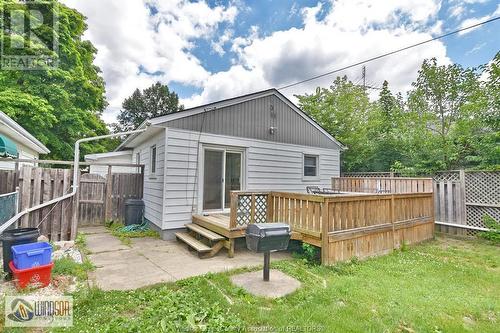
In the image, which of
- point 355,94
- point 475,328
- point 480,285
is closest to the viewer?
point 475,328

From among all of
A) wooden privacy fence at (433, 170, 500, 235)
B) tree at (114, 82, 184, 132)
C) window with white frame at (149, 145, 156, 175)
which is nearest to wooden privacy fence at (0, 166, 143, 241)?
window with white frame at (149, 145, 156, 175)

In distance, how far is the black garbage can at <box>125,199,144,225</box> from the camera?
26.0 feet

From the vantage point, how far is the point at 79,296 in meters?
3.10

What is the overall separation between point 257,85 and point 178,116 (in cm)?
806

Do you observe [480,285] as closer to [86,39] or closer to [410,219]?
[410,219]

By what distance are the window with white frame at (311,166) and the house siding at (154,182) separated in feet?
17.3

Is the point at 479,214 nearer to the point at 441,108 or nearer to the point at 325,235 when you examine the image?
the point at 325,235

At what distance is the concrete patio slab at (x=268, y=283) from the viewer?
3393mm

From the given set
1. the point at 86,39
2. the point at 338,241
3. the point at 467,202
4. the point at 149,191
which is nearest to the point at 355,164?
the point at 467,202

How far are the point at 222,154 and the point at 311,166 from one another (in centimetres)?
408

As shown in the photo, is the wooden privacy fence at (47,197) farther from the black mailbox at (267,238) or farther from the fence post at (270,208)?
the fence post at (270,208)

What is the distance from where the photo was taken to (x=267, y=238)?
11.7ft

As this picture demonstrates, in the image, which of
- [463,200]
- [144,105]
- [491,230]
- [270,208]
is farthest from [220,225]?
[144,105]

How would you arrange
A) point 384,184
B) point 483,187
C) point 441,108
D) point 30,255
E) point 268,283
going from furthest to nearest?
point 441,108, point 384,184, point 483,187, point 268,283, point 30,255
